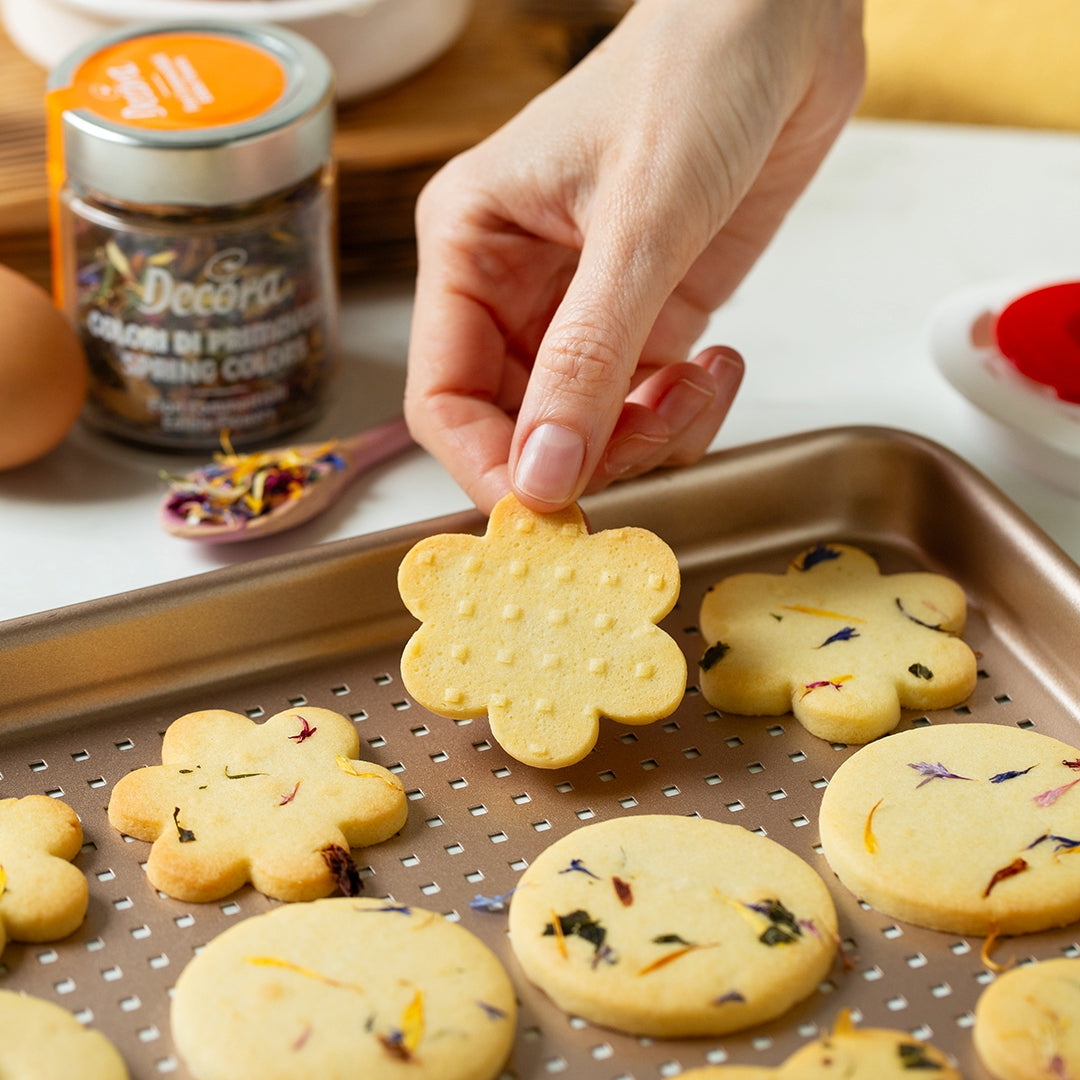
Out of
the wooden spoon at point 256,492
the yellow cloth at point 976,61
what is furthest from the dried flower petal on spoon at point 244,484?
the yellow cloth at point 976,61

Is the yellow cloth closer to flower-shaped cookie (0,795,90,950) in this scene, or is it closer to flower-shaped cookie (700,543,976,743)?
flower-shaped cookie (700,543,976,743)

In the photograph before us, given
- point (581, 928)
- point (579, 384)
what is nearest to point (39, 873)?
point (581, 928)

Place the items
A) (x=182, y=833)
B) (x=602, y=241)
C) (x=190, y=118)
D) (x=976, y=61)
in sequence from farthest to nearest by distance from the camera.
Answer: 1. (x=976, y=61)
2. (x=190, y=118)
3. (x=602, y=241)
4. (x=182, y=833)

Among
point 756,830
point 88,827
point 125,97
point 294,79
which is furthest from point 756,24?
point 88,827

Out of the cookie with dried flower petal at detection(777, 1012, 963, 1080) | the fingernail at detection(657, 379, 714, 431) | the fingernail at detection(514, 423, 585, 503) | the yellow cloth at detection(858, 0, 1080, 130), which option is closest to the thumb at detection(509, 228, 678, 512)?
the fingernail at detection(514, 423, 585, 503)

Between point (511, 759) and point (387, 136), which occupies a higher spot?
point (387, 136)

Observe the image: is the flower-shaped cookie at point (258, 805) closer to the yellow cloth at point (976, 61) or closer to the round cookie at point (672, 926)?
the round cookie at point (672, 926)

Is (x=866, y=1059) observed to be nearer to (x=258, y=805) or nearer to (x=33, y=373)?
(x=258, y=805)
